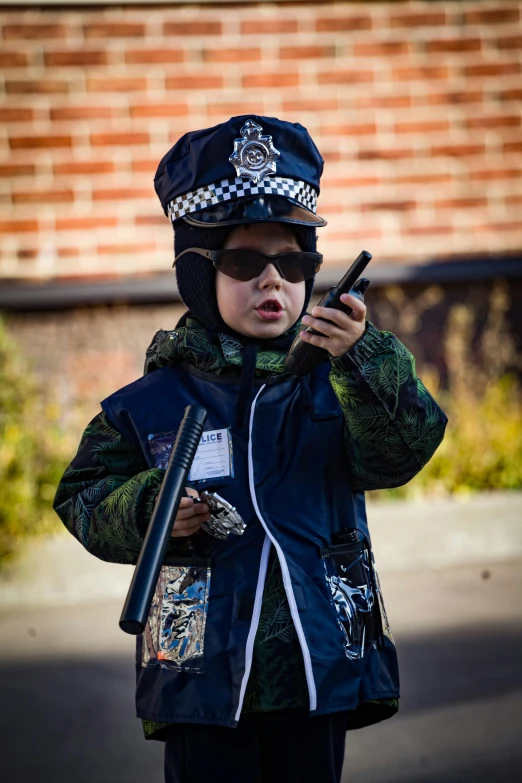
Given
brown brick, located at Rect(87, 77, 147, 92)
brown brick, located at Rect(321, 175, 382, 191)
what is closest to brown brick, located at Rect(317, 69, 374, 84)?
brown brick, located at Rect(321, 175, 382, 191)

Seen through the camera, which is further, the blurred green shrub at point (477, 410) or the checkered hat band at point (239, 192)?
the blurred green shrub at point (477, 410)

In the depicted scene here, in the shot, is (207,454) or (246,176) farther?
(246,176)

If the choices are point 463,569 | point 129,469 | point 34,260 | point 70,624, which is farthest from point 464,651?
point 34,260

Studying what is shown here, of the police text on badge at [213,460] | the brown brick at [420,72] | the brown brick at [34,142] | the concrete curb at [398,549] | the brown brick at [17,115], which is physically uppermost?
the brown brick at [420,72]

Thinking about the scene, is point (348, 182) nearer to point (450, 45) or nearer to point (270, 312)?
point (450, 45)

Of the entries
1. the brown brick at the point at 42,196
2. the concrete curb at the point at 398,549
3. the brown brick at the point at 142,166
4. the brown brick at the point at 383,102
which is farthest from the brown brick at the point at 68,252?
the concrete curb at the point at 398,549

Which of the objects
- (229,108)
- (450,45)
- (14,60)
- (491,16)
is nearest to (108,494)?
(229,108)

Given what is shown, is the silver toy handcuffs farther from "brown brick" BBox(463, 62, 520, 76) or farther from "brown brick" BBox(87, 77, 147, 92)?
Result: "brown brick" BBox(463, 62, 520, 76)

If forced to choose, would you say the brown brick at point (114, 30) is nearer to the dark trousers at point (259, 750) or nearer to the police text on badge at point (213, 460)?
the police text on badge at point (213, 460)

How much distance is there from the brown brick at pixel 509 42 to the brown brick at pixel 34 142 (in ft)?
10.0

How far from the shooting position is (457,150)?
7102mm

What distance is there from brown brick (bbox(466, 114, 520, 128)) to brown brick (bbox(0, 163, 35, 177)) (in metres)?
2.96

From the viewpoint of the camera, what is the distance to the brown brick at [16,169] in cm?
679

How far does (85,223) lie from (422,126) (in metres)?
2.37
